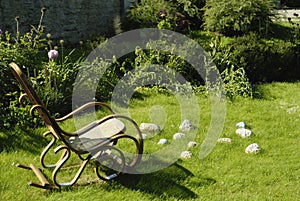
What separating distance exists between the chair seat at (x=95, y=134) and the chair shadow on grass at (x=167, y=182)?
0.46 m

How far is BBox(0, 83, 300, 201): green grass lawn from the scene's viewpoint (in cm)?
367

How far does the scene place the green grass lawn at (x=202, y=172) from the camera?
367cm

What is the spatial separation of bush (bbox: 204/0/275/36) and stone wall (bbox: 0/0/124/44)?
7.60ft

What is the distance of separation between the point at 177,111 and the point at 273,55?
8.81 ft

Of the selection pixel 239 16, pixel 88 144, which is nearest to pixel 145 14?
pixel 239 16

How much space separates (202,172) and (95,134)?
1.14 meters

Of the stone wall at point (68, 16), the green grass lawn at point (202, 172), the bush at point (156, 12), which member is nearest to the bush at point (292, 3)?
the bush at point (156, 12)

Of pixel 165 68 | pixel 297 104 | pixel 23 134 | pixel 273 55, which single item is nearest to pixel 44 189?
pixel 23 134

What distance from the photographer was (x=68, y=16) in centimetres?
914

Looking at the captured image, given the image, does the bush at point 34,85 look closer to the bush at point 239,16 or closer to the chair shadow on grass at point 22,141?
the chair shadow on grass at point 22,141

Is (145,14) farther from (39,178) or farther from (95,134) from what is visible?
(39,178)

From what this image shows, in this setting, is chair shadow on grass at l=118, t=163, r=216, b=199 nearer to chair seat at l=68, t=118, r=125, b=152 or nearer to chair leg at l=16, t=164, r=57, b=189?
chair seat at l=68, t=118, r=125, b=152

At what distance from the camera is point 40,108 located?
3.38 m

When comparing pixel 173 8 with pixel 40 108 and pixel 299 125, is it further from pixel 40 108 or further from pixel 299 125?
pixel 40 108
